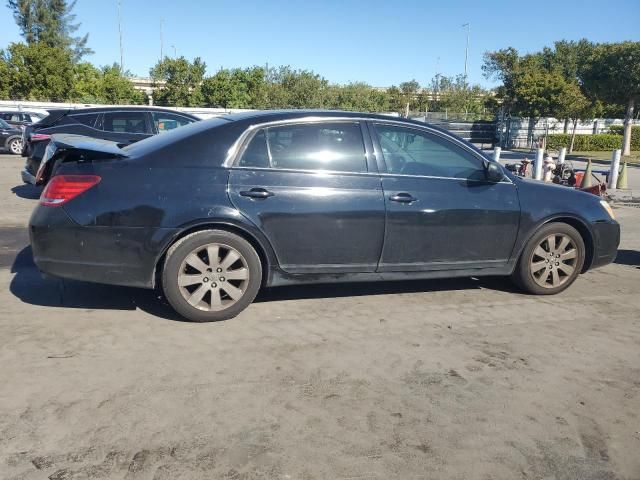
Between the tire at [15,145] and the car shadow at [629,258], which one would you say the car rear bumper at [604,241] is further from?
the tire at [15,145]

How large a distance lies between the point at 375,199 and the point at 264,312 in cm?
131

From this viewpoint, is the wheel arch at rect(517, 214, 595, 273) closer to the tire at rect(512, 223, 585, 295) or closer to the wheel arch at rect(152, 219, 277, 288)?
the tire at rect(512, 223, 585, 295)

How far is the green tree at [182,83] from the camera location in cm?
4019

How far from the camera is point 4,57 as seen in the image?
40812 millimetres

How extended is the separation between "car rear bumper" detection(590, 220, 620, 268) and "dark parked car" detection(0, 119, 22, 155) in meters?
20.0

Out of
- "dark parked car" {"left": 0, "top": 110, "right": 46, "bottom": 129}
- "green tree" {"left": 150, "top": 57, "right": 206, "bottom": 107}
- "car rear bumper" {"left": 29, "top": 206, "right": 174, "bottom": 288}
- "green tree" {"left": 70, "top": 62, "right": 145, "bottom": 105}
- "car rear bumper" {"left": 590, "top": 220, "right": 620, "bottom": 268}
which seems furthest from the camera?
"green tree" {"left": 70, "top": 62, "right": 145, "bottom": 105}

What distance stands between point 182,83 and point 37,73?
32.3 feet

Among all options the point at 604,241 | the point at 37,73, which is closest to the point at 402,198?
the point at 604,241

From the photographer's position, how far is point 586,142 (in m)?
34.9

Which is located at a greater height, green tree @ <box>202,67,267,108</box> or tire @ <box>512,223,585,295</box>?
green tree @ <box>202,67,267,108</box>

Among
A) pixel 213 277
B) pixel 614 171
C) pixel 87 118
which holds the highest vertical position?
pixel 87 118

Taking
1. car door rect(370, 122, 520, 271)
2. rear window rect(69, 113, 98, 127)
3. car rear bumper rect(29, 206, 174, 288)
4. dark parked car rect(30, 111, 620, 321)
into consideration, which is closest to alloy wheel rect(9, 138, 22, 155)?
rear window rect(69, 113, 98, 127)

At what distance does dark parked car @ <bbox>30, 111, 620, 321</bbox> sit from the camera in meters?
4.14

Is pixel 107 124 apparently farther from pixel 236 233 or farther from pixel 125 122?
pixel 236 233
